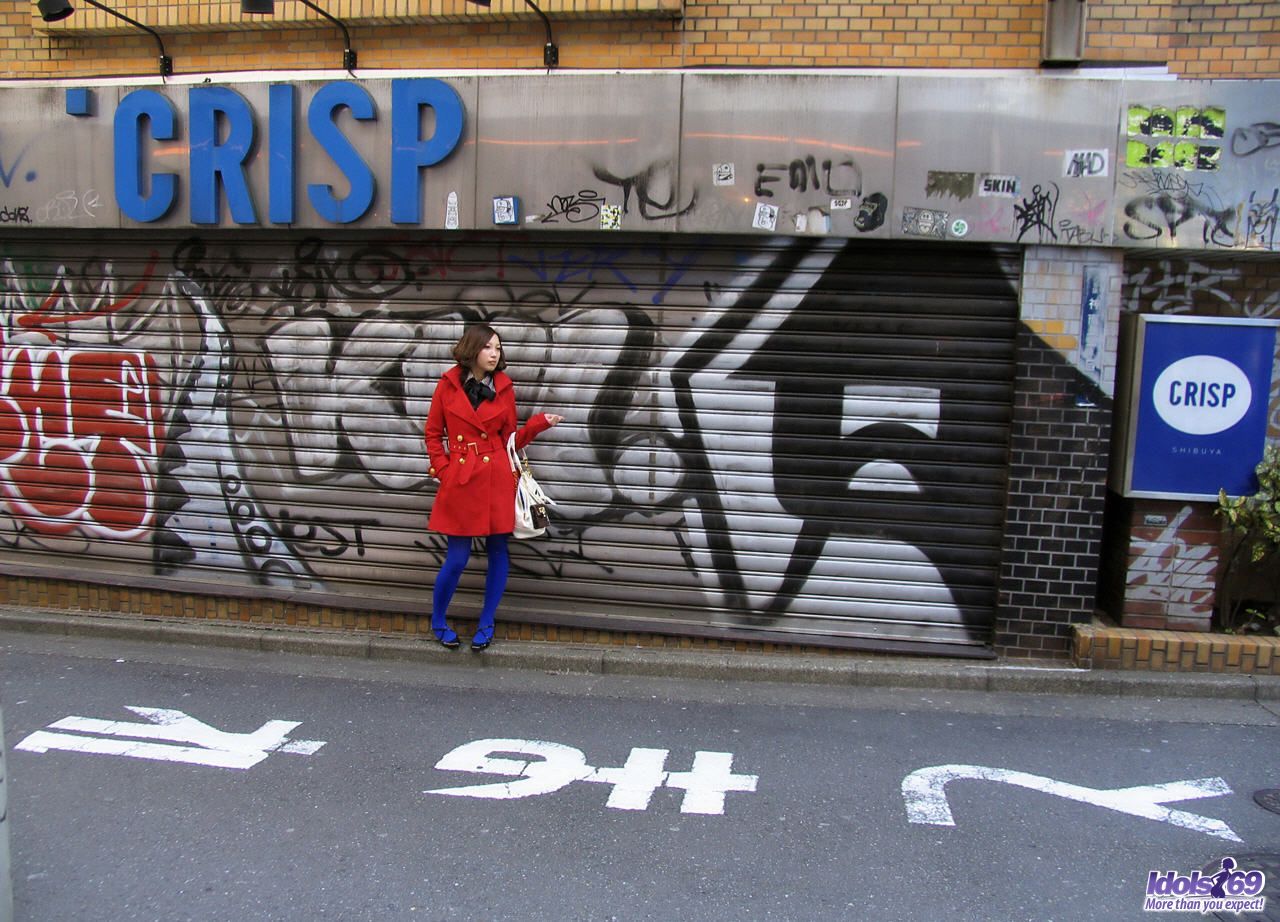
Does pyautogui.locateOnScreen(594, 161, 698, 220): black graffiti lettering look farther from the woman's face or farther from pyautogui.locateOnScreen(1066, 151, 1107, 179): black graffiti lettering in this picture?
pyautogui.locateOnScreen(1066, 151, 1107, 179): black graffiti lettering

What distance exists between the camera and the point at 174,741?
15.6 feet

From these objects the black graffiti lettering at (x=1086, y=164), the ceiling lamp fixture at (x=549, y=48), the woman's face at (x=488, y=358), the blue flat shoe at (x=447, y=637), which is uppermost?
the ceiling lamp fixture at (x=549, y=48)

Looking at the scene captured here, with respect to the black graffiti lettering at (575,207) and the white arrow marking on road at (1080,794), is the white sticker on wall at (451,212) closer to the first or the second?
the black graffiti lettering at (575,207)

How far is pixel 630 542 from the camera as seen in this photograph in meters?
6.26

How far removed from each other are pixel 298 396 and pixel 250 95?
2036mm

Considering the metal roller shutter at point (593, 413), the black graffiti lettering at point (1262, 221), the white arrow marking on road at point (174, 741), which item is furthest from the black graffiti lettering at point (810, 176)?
the white arrow marking on road at point (174, 741)

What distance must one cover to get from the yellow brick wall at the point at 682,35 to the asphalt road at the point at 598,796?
3871 mm

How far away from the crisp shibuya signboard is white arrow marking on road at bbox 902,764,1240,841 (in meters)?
2.00

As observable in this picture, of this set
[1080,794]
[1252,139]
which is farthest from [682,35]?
[1080,794]

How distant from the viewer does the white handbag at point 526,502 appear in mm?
5867

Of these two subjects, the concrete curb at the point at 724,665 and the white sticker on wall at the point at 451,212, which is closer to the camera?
the concrete curb at the point at 724,665

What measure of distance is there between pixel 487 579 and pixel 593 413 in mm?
1274

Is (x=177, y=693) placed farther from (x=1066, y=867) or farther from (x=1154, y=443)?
(x=1154, y=443)

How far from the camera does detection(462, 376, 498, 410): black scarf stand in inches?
228
